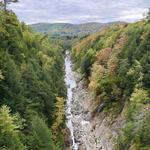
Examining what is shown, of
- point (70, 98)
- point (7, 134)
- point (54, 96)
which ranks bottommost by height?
Result: point (70, 98)

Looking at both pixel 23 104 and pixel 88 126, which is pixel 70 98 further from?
pixel 23 104

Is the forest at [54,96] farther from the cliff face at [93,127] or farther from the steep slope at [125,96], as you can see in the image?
the cliff face at [93,127]

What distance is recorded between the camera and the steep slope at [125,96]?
2228 inches

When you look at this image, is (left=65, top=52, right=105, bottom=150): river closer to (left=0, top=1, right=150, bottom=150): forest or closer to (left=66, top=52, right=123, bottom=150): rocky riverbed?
(left=66, top=52, right=123, bottom=150): rocky riverbed

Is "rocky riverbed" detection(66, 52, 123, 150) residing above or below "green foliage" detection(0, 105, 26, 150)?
below

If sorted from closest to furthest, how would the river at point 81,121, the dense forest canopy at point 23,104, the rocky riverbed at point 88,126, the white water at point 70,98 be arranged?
the dense forest canopy at point 23,104 → the rocky riverbed at point 88,126 → the river at point 81,121 → the white water at point 70,98

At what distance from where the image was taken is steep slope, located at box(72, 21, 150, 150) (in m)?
56.6

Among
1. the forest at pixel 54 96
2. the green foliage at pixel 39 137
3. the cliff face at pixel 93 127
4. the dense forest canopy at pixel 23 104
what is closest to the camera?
the dense forest canopy at pixel 23 104

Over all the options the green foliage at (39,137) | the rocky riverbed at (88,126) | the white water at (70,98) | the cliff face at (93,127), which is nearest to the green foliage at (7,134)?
the green foliage at (39,137)

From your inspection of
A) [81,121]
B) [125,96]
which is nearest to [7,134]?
[125,96]

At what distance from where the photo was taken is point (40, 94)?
63.1m

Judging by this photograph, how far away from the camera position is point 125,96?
7694 centimetres

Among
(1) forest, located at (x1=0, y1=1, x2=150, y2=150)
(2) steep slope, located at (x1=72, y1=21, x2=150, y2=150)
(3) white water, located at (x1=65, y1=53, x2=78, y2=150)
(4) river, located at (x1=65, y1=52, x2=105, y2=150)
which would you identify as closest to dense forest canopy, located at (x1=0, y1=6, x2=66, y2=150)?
(1) forest, located at (x1=0, y1=1, x2=150, y2=150)

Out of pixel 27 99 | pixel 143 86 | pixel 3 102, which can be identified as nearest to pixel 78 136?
pixel 143 86
